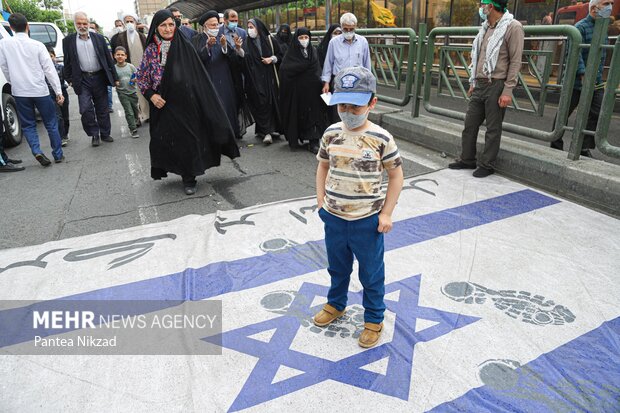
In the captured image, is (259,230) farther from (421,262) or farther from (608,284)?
(608,284)

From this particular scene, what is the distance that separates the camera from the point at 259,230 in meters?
3.91

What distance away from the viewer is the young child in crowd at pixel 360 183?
218 cm

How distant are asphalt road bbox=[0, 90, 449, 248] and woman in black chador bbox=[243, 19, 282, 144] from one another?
40 centimetres

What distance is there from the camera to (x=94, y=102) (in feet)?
23.6

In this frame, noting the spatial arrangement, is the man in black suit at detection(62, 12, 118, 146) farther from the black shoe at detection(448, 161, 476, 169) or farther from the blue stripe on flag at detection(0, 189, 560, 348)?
the black shoe at detection(448, 161, 476, 169)

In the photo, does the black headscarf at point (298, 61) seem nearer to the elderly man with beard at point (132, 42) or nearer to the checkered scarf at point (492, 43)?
the checkered scarf at point (492, 43)

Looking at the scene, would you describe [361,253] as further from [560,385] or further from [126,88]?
[126,88]

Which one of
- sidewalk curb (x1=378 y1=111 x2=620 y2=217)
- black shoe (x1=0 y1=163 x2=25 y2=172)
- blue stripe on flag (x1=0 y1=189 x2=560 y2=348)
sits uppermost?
sidewalk curb (x1=378 y1=111 x2=620 y2=217)

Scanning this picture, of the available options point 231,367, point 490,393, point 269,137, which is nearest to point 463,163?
point 269,137

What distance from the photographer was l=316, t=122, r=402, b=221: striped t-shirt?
2.22 meters

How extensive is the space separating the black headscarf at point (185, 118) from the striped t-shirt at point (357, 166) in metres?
2.79

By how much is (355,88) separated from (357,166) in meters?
0.37

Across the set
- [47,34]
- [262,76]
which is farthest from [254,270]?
[47,34]

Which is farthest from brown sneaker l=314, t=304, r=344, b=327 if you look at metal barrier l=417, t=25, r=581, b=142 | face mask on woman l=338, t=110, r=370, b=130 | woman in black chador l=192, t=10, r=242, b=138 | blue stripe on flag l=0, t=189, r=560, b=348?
woman in black chador l=192, t=10, r=242, b=138
